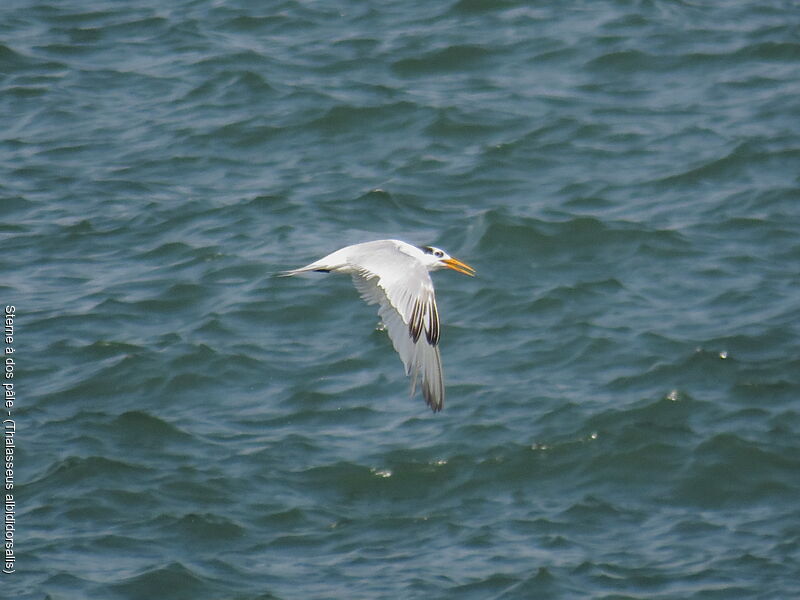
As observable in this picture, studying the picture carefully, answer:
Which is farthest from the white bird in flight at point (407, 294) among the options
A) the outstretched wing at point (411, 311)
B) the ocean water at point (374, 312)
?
the ocean water at point (374, 312)

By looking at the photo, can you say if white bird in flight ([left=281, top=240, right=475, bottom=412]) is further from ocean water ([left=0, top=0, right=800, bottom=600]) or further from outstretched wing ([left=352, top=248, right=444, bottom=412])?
ocean water ([left=0, top=0, right=800, bottom=600])

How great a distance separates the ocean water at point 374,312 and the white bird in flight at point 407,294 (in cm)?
120

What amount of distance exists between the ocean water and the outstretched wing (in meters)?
1.15

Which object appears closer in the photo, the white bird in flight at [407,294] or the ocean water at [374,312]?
the white bird in flight at [407,294]

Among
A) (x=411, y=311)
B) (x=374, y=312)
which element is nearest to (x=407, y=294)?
(x=411, y=311)

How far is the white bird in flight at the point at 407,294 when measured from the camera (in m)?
7.46

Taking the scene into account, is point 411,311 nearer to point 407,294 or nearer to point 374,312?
point 407,294

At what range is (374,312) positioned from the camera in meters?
10.5

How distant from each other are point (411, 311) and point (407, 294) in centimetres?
10

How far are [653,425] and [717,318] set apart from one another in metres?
1.28

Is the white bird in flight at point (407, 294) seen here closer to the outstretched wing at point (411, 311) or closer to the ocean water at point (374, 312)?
the outstretched wing at point (411, 311)

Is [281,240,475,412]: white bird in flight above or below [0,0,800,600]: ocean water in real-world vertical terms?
above

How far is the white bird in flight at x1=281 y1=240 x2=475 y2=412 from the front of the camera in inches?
294

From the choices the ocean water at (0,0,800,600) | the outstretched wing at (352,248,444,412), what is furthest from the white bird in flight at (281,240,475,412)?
the ocean water at (0,0,800,600)
